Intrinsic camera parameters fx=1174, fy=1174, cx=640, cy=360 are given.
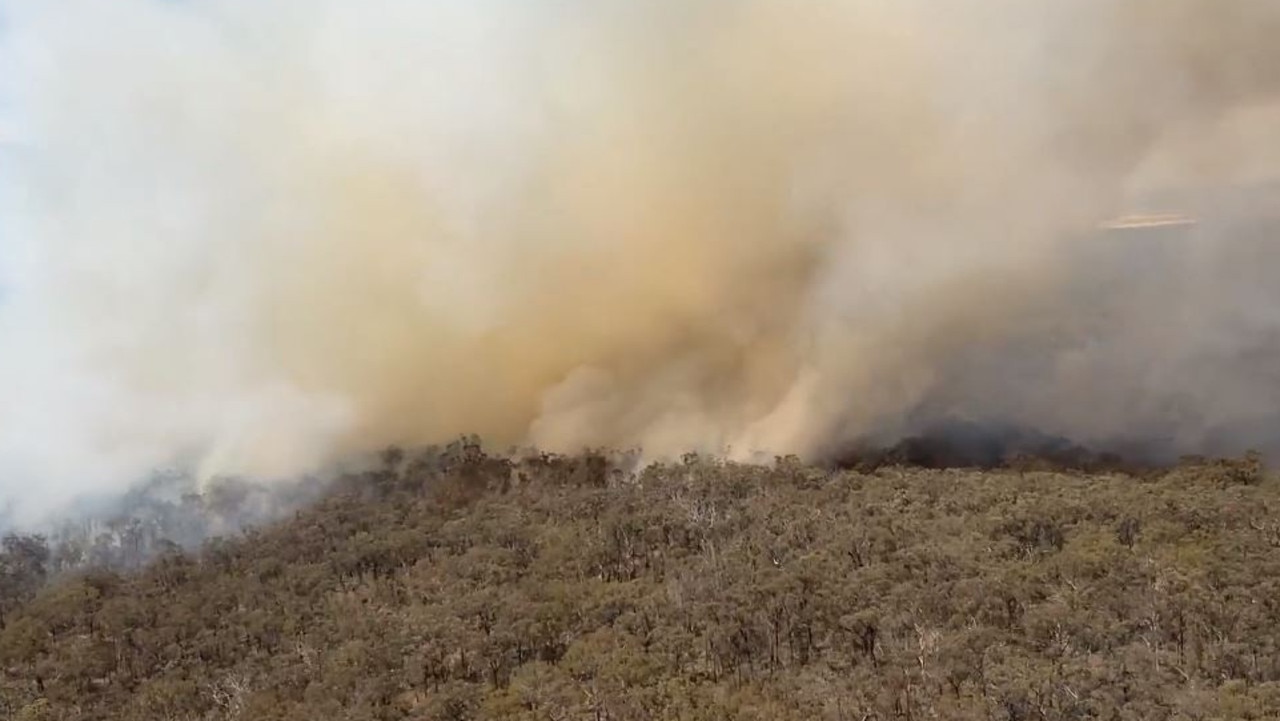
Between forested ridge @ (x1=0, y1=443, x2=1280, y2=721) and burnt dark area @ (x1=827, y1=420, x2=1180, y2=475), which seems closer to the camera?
forested ridge @ (x1=0, y1=443, x2=1280, y2=721)

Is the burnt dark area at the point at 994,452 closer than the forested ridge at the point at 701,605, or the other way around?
the forested ridge at the point at 701,605

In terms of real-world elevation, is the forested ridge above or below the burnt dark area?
below

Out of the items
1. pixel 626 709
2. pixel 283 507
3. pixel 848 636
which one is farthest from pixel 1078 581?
pixel 283 507

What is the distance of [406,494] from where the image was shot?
168 feet

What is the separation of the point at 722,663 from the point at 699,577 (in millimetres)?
6763

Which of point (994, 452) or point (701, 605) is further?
point (994, 452)

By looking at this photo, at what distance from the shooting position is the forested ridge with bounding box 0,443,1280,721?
1099 inches

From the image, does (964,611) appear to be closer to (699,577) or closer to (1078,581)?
(1078,581)

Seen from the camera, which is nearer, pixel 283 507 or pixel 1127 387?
pixel 283 507

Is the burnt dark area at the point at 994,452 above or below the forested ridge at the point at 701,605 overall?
above

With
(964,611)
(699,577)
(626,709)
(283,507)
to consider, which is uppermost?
(283,507)

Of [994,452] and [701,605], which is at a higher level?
[994,452]

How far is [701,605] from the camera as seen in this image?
33906 mm

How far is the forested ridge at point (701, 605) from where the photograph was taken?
91.6 feet
